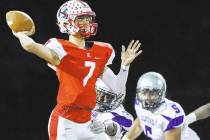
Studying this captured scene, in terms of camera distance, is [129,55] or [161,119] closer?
[161,119]

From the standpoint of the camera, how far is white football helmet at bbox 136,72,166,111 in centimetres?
418

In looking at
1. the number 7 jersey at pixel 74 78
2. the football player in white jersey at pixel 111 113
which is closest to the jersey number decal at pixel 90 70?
the number 7 jersey at pixel 74 78

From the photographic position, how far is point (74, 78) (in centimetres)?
455

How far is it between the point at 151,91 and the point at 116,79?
75 cm

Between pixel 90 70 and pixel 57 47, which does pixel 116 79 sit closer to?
pixel 90 70

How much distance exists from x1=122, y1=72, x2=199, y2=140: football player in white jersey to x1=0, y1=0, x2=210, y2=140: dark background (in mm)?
2689

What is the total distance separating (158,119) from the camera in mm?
4215

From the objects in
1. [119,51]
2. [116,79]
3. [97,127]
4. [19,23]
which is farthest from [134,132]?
[119,51]

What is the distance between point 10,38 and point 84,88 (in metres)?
3.00

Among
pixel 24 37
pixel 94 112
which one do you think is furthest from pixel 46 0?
pixel 24 37

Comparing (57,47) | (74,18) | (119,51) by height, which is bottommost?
(119,51)

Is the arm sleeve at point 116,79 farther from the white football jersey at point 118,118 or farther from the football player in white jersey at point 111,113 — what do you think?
the white football jersey at point 118,118

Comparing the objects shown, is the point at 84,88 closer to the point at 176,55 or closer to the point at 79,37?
the point at 79,37

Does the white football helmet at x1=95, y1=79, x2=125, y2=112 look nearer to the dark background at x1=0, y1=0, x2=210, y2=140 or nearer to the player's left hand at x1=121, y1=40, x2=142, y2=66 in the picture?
the player's left hand at x1=121, y1=40, x2=142, y2=66
